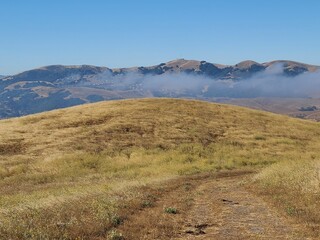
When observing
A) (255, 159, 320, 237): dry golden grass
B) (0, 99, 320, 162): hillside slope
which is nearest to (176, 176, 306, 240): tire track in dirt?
(255, 159, 320, 237): dry golden grass

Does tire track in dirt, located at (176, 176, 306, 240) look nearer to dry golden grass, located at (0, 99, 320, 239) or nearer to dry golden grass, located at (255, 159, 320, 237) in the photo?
dry golden grass, located at (255, 159, 320, 237)

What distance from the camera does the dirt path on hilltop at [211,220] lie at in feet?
52.3

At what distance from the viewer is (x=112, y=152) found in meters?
50.3

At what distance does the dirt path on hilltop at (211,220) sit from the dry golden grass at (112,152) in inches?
60.3

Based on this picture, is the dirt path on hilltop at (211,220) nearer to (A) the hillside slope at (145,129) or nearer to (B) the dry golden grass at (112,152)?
(B) the dry golden grass at (112,152)

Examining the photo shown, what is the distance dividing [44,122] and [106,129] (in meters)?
11.2

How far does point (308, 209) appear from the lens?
19359mm

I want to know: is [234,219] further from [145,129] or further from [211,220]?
[145,129]

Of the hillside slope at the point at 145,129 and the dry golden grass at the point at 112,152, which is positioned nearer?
the dry golden grass at the point at 112,152

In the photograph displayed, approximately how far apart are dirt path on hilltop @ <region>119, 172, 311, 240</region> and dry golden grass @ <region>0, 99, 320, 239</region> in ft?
5.03

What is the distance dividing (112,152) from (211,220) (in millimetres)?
32216

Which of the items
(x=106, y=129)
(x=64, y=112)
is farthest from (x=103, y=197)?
(x=64, y=112)

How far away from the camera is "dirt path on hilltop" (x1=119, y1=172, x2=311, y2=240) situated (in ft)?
52.3

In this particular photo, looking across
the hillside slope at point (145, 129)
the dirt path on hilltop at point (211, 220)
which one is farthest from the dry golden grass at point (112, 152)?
the dirt path on hilltop at point (211, 220)
